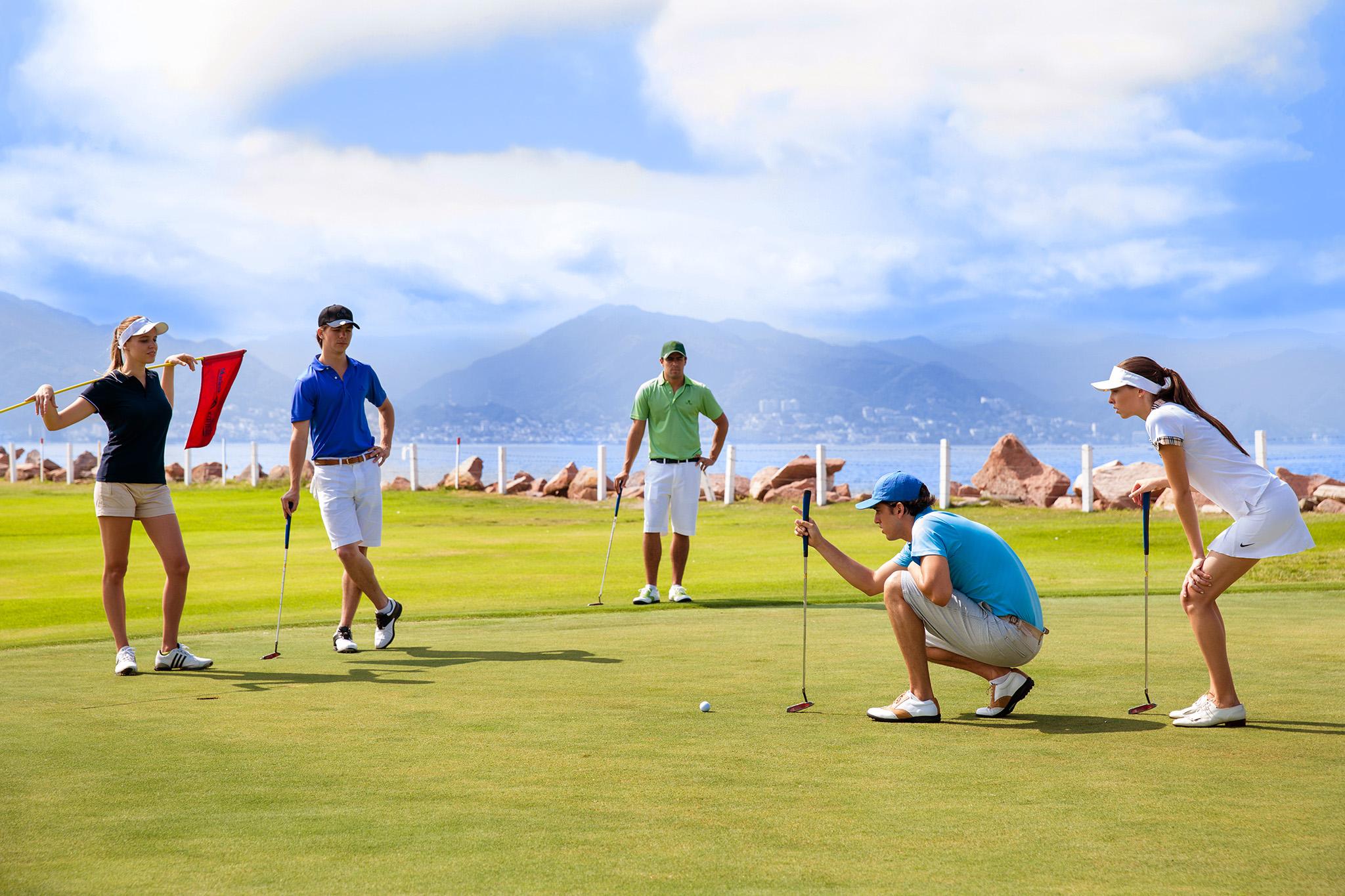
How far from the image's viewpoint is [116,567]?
26.3 ft

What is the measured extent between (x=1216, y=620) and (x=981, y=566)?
3.37ft

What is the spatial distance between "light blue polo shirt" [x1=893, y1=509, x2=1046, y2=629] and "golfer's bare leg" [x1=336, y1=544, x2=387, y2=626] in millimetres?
4174

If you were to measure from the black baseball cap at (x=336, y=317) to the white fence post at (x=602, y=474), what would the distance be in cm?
2323

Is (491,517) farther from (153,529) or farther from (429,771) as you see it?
(429,771)

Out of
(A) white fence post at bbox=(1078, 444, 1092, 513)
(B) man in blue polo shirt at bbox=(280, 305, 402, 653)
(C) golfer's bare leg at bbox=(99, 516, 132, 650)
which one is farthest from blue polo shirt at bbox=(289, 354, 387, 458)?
(A) white fence post at bbox=(1078, 444, 1092, 513)

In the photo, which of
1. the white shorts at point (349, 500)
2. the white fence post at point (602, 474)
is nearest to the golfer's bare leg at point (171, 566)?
the white shorts at point (349, 500)

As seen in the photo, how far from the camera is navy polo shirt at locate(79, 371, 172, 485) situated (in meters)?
7.77

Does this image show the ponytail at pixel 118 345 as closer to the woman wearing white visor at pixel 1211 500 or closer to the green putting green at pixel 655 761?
the green putting green at pixel 655 761

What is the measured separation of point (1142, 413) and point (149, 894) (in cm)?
445

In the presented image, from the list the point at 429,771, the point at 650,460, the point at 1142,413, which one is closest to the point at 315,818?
the point at 429,771

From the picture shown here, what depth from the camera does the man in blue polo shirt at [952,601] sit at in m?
5.98

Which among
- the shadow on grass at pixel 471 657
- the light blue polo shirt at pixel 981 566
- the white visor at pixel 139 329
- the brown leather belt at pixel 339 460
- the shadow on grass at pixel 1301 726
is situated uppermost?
the white visor at pixel 139 329

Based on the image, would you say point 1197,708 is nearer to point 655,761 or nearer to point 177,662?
point 655,761

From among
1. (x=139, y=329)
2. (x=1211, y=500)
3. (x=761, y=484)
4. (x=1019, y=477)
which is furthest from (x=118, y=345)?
(x=1019, y=477)
